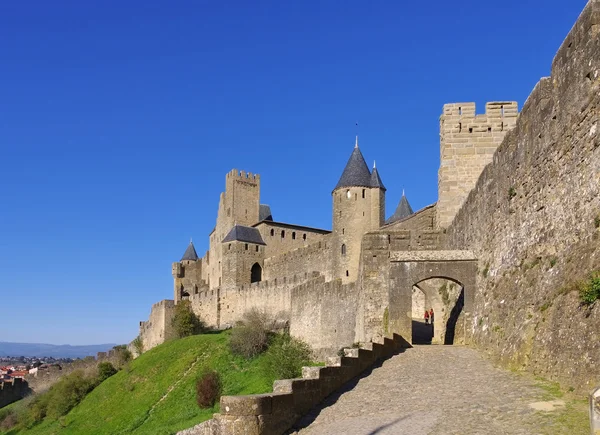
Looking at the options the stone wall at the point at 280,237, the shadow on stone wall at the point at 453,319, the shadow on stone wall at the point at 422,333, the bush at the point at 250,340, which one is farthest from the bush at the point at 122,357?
the shadow on stone wall at the point at 453,319

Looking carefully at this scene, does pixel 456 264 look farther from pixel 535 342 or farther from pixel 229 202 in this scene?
pixel 229 202

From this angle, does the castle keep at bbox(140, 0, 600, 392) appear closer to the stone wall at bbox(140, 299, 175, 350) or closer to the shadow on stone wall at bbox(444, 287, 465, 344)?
the shadow on stone wall at bbox(444, 287, 465, 344)

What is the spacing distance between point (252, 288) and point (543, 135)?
40119 mm

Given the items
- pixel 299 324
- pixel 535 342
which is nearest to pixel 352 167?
pixel 299 324

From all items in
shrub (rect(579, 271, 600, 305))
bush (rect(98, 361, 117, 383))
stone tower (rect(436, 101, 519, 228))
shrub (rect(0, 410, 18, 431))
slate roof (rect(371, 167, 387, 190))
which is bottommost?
shrub (rect(0, 410, 18, 431))

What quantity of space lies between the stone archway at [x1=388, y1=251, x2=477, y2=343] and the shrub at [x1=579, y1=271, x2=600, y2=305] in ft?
24.7

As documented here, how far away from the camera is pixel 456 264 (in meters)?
18.0

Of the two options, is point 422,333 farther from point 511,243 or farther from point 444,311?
point 511,243

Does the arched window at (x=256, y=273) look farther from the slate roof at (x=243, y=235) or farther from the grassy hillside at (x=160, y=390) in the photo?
the grassy hillside at (x=160, y=390)

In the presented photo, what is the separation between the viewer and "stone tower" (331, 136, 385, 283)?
131 ft

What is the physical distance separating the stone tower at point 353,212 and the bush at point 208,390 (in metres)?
9.39

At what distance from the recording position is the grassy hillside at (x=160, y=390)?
31.7 metres

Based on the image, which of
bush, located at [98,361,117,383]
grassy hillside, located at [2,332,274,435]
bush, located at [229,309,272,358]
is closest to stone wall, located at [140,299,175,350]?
bush, located at [98,361,117,383]

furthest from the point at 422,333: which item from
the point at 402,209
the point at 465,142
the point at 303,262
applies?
the point at 402,209
